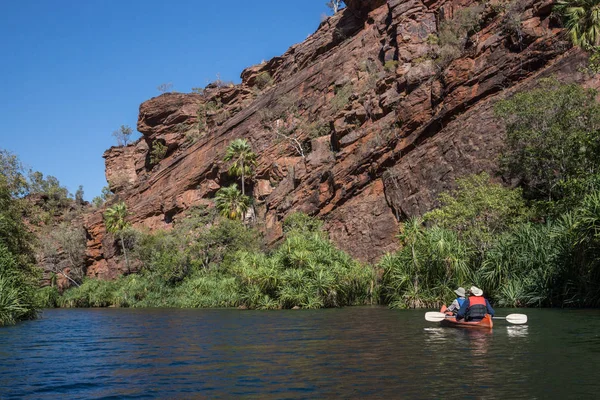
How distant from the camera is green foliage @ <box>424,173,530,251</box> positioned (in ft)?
94.0

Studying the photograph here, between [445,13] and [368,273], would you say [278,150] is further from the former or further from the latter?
[368,273]

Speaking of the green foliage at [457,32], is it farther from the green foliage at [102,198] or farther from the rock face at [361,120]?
the green foliage at [102,198]

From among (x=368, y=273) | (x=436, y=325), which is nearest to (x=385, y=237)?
(x=368, y=273)

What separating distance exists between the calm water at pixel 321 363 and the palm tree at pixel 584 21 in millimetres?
19548

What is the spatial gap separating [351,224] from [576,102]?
19839mm

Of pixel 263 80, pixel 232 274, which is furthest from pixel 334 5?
pixel 232 274

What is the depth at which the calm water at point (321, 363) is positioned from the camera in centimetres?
855

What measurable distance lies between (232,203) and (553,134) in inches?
1507

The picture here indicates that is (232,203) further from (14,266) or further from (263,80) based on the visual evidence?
(14,266)

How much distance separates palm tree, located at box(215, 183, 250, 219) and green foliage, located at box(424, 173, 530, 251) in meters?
33.0

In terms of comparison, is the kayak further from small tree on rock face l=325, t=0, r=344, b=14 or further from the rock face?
small tree on rock face l=325, t=0, r=344, b=14

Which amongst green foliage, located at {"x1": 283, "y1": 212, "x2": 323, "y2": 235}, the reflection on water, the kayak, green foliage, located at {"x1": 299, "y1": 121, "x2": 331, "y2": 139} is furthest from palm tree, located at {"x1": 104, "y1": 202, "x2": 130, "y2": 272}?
the reflection on water

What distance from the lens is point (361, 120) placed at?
167 ft

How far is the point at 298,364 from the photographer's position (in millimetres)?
11203
